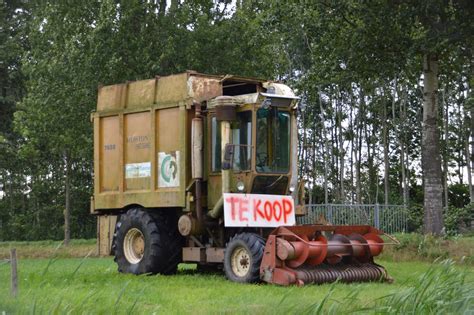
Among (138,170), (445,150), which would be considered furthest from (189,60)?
(445,150)

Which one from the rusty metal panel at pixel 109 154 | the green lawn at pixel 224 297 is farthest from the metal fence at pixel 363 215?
the green lawn at pixel 224 297

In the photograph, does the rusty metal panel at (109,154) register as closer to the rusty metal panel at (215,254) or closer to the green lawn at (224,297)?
the rusty metal panel at (215,254)

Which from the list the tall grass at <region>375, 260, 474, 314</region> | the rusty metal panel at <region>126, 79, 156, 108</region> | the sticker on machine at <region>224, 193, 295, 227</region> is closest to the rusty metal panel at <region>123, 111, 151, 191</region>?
the rusty metal panel at <region>126, 79, 156, 108</region>

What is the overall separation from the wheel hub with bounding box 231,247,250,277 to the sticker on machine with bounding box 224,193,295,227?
46 cm

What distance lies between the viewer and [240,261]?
14.2 m

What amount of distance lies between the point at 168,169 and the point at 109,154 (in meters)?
1.83

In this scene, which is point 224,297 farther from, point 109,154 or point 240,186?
point 109,154

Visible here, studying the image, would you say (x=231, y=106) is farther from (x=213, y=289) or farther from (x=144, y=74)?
(x=144, y=74)

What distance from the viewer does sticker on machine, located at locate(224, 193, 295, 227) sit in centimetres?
1429

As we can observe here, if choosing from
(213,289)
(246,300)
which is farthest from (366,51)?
(246,300)

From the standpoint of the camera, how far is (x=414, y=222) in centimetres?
3256

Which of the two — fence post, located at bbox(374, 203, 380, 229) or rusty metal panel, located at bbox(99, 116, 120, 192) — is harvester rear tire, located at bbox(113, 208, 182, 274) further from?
fence post, located at bbox(374, 203, 380, 229)

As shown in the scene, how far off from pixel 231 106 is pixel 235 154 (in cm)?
85

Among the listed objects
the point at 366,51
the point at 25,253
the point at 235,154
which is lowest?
the point at 25,253
